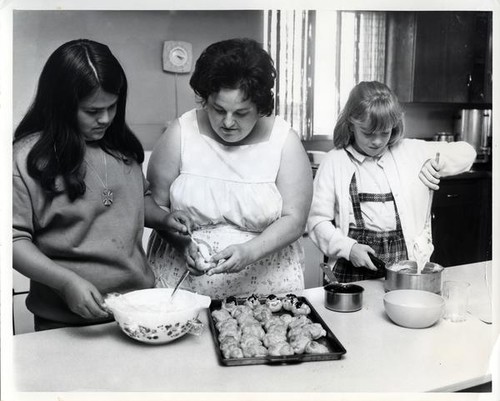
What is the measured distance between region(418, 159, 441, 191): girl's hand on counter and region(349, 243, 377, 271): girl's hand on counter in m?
0.24

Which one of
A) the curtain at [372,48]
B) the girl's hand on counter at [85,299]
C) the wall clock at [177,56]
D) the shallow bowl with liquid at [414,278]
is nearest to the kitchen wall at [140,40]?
the wall clock at [177,56]

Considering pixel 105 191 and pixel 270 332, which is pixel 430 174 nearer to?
pixel 270 332

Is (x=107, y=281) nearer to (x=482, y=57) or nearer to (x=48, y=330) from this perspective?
(x=48, y=330)

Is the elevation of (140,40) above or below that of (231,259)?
above

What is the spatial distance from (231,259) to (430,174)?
616 millimetres

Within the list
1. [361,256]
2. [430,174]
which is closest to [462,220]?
[430,174]

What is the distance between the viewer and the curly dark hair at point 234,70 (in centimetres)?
114

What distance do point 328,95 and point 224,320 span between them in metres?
0.60

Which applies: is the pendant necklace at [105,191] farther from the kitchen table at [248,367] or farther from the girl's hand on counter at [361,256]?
the girl's hand on counter at [361,256]

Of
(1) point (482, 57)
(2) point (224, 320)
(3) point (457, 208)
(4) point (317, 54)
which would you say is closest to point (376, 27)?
(4) point (317, 54)

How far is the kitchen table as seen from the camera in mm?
815

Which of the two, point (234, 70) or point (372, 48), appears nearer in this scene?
point (234, 70)

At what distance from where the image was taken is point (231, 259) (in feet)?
3.56

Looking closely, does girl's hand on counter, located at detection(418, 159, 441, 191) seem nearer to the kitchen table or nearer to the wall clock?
the kitchen table
